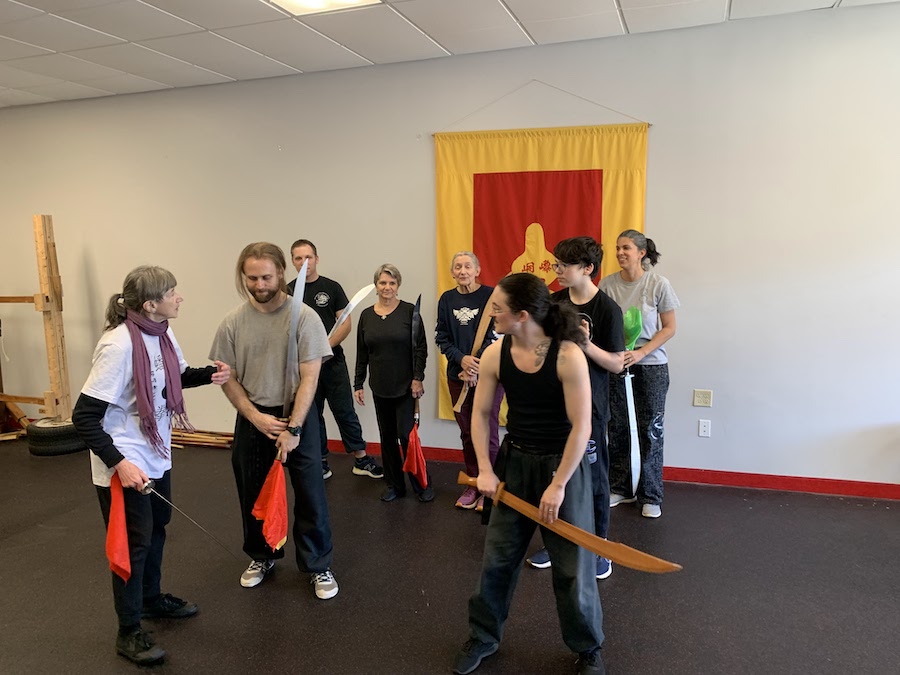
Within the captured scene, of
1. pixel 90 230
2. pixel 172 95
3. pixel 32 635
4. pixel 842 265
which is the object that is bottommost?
pixel 32 635

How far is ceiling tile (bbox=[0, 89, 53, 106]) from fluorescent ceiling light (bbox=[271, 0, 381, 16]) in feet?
10.3

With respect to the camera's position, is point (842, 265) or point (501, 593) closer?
point (501, 593)

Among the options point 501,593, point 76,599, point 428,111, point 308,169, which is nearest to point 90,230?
point 308,169

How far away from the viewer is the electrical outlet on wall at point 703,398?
3891 millimetres

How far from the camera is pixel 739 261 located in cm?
377

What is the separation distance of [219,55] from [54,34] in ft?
3.13

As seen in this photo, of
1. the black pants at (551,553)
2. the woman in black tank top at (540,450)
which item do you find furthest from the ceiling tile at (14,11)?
the black pants at (551,553)

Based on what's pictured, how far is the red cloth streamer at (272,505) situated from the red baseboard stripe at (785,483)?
2590 mm

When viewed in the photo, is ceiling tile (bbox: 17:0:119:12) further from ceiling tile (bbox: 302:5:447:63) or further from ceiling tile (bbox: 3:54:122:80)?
ceiling tile (bbox: 302:5:447:63)

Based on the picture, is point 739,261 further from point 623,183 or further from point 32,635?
point 32,635

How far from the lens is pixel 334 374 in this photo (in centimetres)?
423

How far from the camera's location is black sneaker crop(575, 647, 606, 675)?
2.07m

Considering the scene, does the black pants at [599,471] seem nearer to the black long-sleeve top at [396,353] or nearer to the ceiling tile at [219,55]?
the black long-sleeve top at [396,353]

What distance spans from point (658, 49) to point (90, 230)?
190 inches
